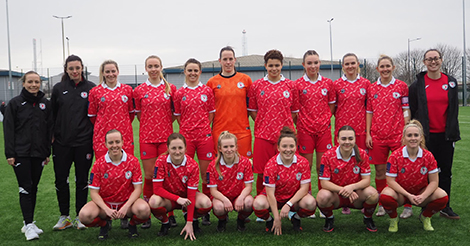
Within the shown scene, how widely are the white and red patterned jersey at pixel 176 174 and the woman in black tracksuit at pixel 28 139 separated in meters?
1.25

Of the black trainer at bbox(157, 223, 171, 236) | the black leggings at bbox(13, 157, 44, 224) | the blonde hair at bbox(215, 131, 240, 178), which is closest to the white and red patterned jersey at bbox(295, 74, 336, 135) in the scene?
the blonde hair at bbox(215, 131, 240, 178)

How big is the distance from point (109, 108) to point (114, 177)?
A: 0.77 meters

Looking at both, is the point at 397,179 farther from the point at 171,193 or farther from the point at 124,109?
the point at 124,109

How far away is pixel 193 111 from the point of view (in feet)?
13.9

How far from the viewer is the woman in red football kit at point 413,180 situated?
3727 mm

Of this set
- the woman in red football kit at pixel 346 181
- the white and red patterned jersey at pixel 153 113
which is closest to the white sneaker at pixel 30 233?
the white and red patterned jersey at pixel 153 113

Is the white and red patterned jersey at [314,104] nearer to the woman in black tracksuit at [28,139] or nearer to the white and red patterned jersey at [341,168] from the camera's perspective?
the white and red patterned jersey at [341,168]

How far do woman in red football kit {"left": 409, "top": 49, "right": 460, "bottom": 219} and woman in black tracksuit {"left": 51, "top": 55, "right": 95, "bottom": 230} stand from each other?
3.56m

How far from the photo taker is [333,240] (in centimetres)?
362

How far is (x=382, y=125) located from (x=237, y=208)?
1.83m

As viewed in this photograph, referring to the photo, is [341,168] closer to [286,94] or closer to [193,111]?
[286,94]

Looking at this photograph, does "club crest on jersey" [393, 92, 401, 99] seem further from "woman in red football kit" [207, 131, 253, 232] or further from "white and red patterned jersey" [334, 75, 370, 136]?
"woman in red football kit" [207, 131, 253, 232]

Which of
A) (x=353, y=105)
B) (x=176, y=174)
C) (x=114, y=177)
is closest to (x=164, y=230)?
(x=176, y=174)

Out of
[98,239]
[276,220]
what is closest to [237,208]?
[276,220]
